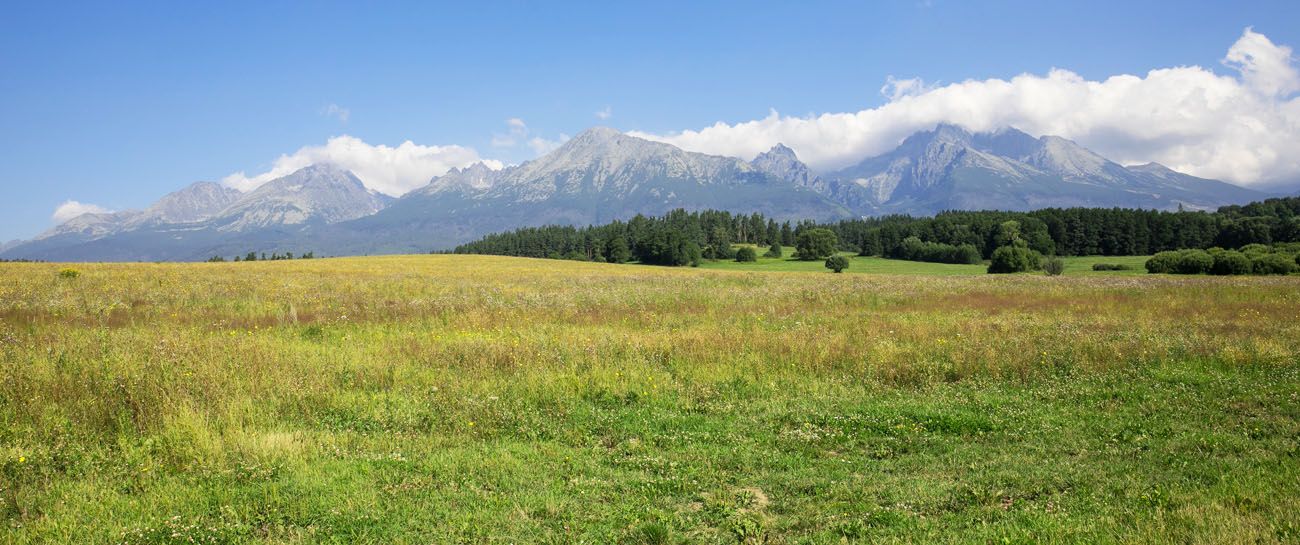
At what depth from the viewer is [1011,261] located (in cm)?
8194

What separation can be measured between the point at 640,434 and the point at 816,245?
119m

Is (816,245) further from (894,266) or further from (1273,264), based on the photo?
(1273,264)

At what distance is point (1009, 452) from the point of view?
7.82 m

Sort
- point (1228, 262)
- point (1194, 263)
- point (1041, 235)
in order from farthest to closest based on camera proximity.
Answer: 1. point (1041, 235)
2. point (1194, 263)
3. point (1228, 262)

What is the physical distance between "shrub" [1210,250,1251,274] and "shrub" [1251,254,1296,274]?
1.75 ft

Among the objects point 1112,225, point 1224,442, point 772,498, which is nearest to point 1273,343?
point 1224,442

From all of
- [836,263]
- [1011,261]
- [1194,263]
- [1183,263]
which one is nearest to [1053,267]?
[1011,261]

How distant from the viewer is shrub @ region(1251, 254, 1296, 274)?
178ft

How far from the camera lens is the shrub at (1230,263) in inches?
2226

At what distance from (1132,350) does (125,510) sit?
17612 millimetres

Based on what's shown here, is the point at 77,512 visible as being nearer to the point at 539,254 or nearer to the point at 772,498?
the point at 772,498

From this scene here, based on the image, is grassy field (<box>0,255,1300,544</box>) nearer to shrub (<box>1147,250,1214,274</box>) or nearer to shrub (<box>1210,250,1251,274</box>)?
shrub (<box>1210,250,1251,274</box>)

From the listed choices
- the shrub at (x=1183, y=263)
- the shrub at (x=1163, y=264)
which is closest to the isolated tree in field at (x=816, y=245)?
the shrub at (x=1163, y=264)

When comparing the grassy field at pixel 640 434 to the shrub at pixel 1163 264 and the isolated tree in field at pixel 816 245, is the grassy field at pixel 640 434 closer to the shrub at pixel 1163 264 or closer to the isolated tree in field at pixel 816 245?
the shrub at pixel 1163 264
